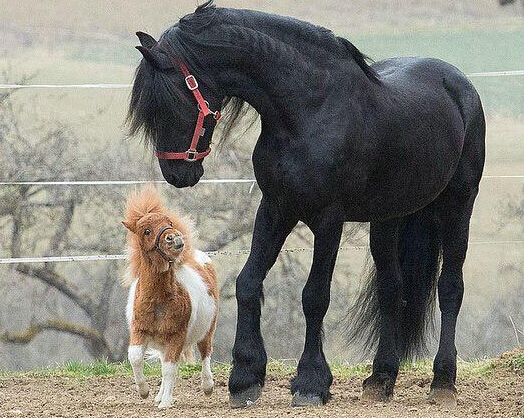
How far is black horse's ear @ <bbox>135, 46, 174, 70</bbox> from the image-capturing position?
4.51 metres

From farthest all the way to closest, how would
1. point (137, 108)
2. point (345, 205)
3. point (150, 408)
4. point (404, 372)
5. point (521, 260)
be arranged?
point (521, 260) → point (404, 372) → point (150, 408) → point (345, 205) → point (137, 108)

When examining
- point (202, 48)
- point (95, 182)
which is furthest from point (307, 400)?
point (95, 182)

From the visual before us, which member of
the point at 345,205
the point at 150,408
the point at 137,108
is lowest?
the point at 150,408

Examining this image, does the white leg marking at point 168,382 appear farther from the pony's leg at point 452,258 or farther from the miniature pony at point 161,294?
the pony's leg at point 452,258

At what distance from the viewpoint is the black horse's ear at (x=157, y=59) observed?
4508mm

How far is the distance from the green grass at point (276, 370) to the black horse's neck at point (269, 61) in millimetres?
2193

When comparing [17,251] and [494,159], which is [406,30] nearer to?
[494,159]

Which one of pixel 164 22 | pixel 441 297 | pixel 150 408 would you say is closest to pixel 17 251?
pixel 164 22

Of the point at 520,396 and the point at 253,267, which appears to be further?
the point at 520,396

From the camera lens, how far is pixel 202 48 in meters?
4.66

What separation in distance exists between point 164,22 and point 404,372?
348cm

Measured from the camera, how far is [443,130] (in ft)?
17.9

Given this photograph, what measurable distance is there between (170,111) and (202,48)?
0.33 meters

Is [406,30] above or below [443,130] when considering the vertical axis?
above
